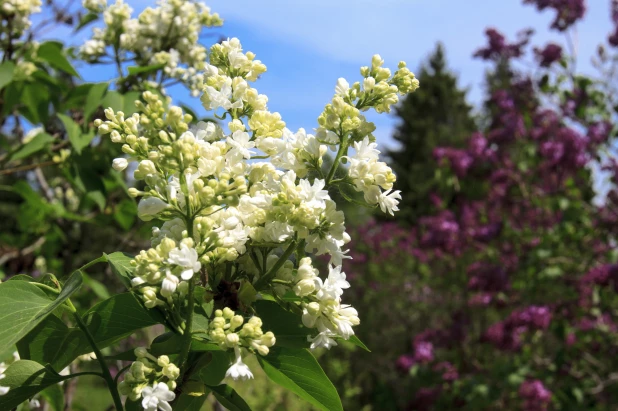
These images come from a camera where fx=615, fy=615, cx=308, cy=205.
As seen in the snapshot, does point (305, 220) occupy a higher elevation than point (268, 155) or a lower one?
lower

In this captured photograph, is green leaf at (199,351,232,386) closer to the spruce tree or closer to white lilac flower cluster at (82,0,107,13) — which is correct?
white lilac flower cluster at (82,0,107,13)

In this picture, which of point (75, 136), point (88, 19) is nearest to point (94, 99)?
point (75, 136)

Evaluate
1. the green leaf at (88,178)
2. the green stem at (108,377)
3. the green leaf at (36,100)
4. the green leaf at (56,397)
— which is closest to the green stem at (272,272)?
the green stem at (108,377)

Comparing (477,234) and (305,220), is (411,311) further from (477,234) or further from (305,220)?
(305,220)

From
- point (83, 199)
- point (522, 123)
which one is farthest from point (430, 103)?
point (83, 199)

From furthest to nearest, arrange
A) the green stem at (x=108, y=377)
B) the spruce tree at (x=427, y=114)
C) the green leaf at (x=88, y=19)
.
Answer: the spruce tree at (x=427, y=114), the green leaf at (x=88, y=19), the green stem at (x=108, y=377)

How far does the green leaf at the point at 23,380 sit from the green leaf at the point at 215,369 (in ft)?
0.69

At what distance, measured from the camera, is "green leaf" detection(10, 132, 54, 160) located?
2504mm

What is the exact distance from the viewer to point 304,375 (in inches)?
39.2

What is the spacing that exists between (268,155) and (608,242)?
4897mm

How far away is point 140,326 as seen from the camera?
952mm

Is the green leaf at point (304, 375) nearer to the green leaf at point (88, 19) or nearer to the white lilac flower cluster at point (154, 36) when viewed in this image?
the white lilac flower cluster at point (154, 36)

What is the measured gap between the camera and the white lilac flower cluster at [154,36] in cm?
260

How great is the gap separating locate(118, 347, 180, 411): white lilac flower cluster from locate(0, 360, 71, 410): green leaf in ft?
0.46
